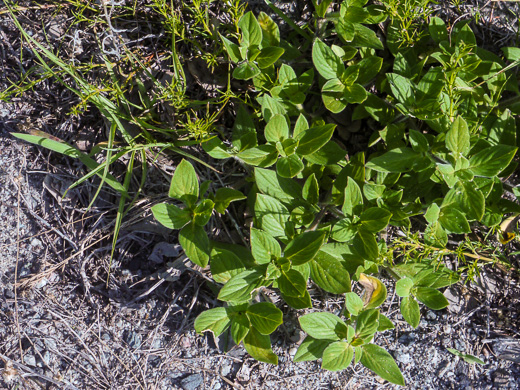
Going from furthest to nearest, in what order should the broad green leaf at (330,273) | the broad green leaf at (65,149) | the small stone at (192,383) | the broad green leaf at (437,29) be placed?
1. the small stone at (192,383)
2. the broad green leaf at (65,149)
3. the broad green leaf at (437,29)
4. the broad green leaf at (330,273)

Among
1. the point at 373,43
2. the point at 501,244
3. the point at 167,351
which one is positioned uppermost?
the point at 373,43

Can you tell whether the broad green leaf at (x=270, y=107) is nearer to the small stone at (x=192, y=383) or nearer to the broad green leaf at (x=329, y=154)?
the broad green leaf at (x=329, y=154)

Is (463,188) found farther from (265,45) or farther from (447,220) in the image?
(265,45)

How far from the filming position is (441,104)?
170cm

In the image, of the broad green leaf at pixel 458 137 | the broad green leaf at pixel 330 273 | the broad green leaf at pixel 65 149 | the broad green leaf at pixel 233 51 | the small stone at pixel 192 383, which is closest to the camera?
the broad green leaf at pixel 458 137

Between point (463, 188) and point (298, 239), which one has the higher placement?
point (463, 188)

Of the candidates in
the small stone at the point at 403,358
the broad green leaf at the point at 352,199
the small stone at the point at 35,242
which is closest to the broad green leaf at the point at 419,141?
the broad green leaf at the point at 352,199

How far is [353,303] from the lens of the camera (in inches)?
66.9

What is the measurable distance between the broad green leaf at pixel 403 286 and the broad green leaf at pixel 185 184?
78 cm

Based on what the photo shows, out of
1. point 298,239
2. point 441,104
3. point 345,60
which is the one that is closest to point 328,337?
point 298,239

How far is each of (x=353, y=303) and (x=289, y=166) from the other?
537 millimetres

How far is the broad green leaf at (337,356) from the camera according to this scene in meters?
1.64

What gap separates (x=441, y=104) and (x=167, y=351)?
1499 millimetres

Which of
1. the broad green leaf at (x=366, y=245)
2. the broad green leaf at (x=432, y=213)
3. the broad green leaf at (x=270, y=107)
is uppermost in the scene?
the broad green leaf at (x=270, y=107)
